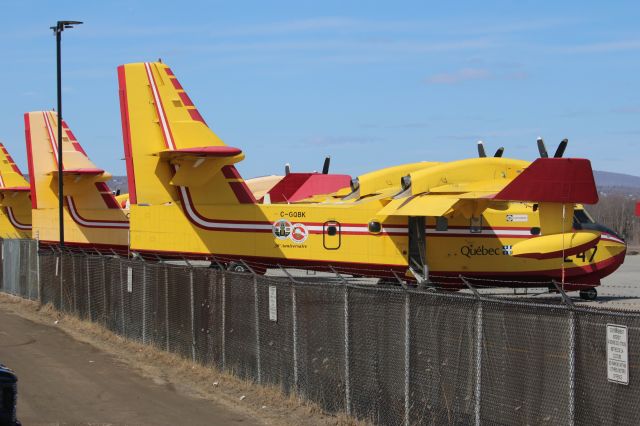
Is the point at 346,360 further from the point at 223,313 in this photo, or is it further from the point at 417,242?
the point at 417,242

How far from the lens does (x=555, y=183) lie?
76.8 ft

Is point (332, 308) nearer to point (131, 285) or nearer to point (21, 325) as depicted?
point (131, 285)

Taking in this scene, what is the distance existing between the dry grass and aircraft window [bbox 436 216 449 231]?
32.3 feet

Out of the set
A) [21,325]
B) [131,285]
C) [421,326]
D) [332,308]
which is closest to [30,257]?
[21,325]

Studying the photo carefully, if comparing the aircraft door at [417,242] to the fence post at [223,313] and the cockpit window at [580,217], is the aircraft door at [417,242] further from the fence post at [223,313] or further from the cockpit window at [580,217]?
the fence post at [223,313]

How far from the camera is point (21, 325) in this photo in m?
26.2

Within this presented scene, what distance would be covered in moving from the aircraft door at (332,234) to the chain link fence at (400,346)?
7.17m

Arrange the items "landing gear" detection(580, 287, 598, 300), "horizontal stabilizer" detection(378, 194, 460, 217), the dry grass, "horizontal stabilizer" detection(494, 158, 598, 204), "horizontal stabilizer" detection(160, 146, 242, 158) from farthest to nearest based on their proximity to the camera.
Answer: "landing gear" detection(580, 287, 598, 300), "horizontal stabilizer" detection(160, 146, 242, 158), "horizontal stabilizer" detection(378, 194, 460, 217), "horizontal stabilizer" detection(494, 158, 598, 204), the dry grass

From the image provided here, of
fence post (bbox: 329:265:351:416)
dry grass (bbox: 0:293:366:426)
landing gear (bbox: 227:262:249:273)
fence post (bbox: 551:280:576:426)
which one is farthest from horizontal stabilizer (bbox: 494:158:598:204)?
fence post (bbox: 551:280:576:426)

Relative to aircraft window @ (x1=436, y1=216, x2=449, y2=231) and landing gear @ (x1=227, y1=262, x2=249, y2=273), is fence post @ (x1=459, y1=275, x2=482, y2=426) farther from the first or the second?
aircraft window @ (x1=436, y1=216, x2=449, y2=231)

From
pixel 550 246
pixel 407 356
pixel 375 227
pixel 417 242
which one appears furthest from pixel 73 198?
pixel 407 356

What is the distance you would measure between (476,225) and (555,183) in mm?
4163

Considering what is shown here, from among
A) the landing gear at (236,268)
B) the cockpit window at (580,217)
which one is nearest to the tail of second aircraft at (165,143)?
the landing gear at (236,268)

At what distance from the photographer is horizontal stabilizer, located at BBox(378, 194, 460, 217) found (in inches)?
1006
